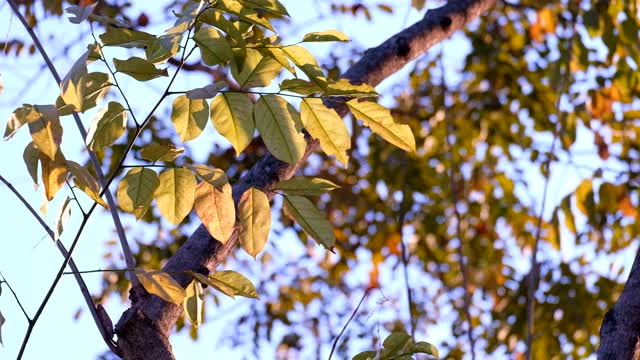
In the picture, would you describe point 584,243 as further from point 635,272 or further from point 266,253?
point 635,272

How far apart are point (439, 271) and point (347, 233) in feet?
1.48

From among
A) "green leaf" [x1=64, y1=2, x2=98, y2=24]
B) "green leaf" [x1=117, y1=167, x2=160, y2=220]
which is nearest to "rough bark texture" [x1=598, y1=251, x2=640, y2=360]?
"green leaf" [x1=117, y1=167, x2=160, y2=220]

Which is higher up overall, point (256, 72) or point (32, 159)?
point (256, 72)

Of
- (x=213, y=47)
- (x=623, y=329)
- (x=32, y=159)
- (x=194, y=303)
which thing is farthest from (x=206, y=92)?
(x=623, y=329)

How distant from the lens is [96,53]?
84 centimetres

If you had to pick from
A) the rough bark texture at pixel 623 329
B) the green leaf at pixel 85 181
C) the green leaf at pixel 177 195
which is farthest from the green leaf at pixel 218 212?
the rough bark texture at pixel 623 329

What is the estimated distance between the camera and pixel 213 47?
2.66 feet

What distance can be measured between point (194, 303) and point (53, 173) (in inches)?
9.5

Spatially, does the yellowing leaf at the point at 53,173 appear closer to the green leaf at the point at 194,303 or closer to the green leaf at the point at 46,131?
the green leaf at the point at 46,131

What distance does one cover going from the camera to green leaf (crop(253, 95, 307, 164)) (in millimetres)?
851

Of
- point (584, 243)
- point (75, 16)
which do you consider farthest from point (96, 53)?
point (584, 243)

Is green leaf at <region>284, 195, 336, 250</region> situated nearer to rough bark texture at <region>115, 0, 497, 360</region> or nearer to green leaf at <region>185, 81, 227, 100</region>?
rough bark texture at <region>115, 0, 497, 360</region>

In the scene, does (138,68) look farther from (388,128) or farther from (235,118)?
(388,128)

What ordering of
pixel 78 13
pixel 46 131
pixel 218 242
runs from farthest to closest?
pixel 218 242 < pixel 78 13 < pixel 46 131
